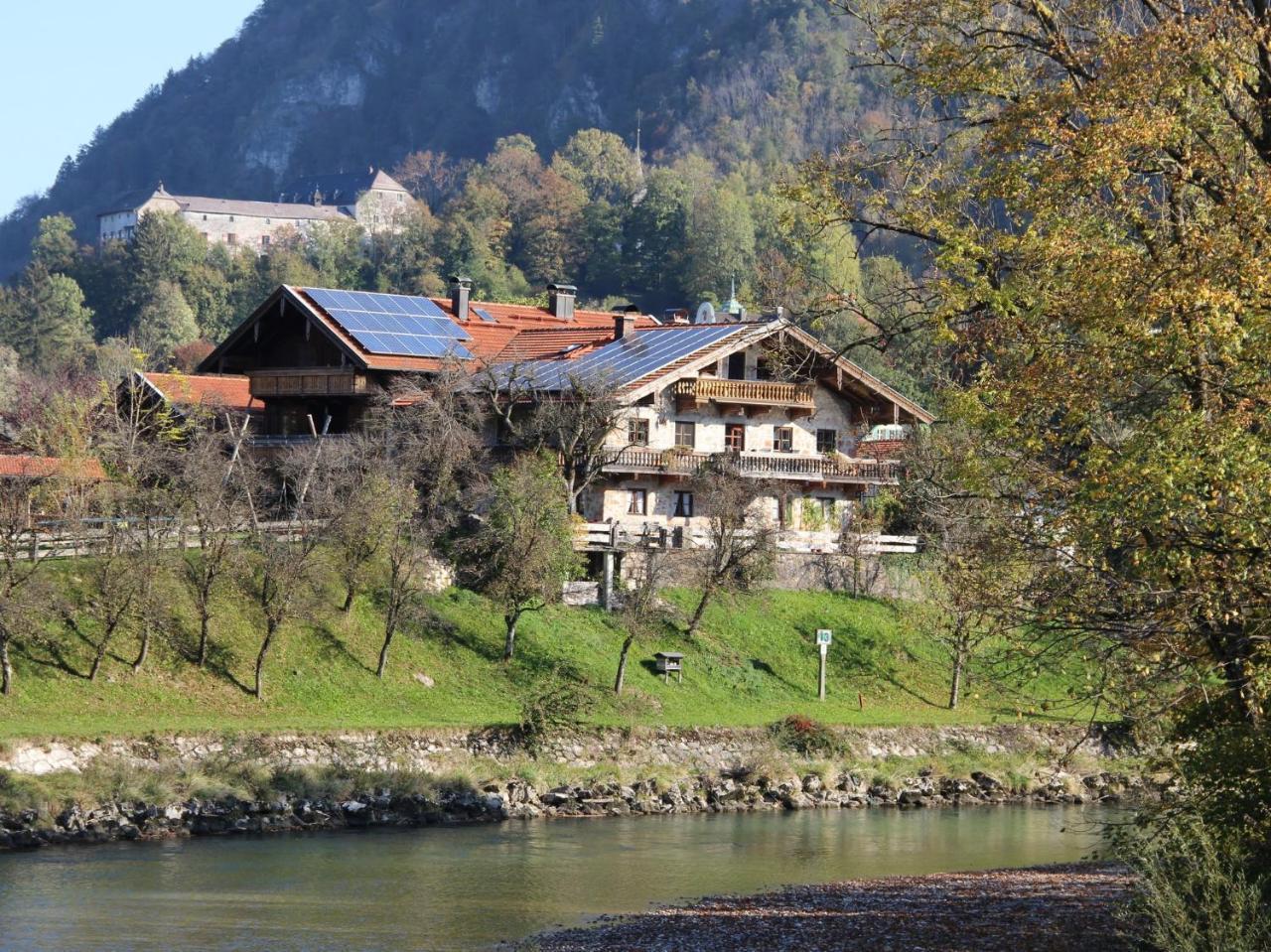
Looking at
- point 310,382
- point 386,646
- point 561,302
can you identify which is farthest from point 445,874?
point 561,302

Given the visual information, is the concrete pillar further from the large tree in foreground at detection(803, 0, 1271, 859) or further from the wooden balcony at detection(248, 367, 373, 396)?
the large tree in foreground at detection(803, 0, 1271, 859)

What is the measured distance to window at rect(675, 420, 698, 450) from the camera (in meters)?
53.9

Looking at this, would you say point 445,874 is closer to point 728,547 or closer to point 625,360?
point 728,547

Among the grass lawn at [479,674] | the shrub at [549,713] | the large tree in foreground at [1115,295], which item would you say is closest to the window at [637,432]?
the grass lawn at [479,674]

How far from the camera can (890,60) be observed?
66.7 feet

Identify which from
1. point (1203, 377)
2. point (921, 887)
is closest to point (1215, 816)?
point (1203, 377)

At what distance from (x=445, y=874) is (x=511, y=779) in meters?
7.90

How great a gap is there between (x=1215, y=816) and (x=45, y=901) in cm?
1666

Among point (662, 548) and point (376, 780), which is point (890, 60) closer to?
point (376, 780)

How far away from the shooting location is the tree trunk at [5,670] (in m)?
35.7

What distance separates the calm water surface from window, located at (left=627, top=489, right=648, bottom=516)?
1571 cm

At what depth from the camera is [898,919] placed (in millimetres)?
22562

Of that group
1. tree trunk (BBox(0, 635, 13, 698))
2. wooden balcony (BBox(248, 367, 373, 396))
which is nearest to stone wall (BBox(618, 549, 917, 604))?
wooden balcony (BBox(248, 367, 373, 396))

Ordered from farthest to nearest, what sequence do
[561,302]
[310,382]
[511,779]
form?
[561,302]
[310,382]
[511,779]
